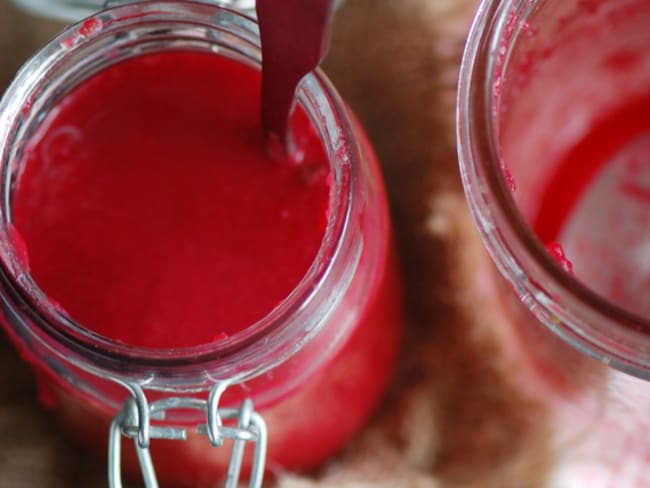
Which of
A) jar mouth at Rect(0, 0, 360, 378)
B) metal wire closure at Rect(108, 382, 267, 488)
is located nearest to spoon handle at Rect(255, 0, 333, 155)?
jar mouth at Rect(0, 0, 360, 378)

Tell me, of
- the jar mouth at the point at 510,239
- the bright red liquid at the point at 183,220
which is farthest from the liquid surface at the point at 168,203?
the jar mouth at the point at 510,239

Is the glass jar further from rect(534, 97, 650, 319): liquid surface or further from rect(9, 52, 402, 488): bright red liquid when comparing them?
rect(534, 97, 650, 319): liquid surface

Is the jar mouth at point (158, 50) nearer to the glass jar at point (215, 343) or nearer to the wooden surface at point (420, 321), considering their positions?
the glass jar at point (215, 343)

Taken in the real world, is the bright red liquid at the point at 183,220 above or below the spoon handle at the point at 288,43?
below

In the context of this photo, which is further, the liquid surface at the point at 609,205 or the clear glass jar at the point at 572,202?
the liquid surface at the point at 609,205

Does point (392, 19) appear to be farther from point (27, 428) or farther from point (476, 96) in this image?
point (27, 428)

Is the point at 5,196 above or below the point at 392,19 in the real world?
below

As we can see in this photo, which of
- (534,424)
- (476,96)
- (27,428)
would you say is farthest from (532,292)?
(27,428)
